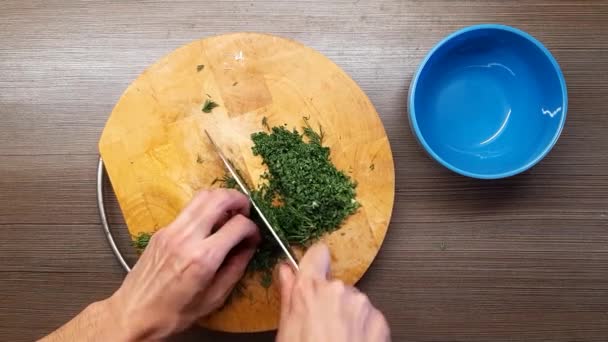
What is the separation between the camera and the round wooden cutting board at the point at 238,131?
1.07 meters

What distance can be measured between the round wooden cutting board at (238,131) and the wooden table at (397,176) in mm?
164

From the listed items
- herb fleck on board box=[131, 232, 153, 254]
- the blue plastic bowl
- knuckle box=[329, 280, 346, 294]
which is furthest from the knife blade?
the blue plastic bowl

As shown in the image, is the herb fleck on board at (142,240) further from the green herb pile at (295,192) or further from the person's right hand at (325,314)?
the person's right hand at (325,314)

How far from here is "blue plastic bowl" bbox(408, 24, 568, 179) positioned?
3.73ft

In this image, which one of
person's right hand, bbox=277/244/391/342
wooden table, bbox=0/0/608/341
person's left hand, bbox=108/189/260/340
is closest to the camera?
person's right hand, bbox=277/244/391/342

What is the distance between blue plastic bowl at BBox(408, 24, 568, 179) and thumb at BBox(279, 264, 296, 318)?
1.59 ft

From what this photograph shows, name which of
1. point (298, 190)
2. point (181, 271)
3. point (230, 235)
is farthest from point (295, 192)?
point (181, 271)

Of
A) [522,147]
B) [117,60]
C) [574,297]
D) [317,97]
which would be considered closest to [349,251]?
[317,97]

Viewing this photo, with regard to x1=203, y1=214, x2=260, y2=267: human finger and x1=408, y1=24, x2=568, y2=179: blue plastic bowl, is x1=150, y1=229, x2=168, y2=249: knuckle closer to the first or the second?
x1=203, y1=214, x2=260, y2=267: human finger

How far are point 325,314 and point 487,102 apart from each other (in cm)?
73

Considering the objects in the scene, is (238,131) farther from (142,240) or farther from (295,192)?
(142,240)

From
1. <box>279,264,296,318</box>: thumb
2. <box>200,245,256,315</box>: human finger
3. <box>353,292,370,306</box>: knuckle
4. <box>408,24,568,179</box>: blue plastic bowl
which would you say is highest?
<box>408,24,568,179</box>: blue plastic bowl

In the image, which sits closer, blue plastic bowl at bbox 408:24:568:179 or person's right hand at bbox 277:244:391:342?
person's right hand at bbox 277:244:391:342

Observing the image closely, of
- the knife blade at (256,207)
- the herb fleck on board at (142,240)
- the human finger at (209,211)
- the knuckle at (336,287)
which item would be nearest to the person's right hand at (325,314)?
the knuckle at (336,287)
